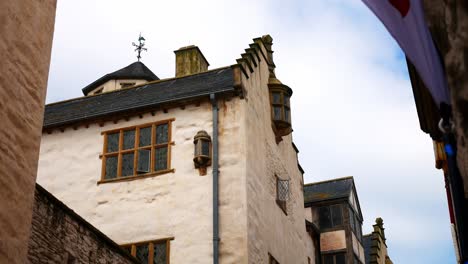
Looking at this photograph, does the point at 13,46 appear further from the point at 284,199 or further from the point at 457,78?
the point at 284,199

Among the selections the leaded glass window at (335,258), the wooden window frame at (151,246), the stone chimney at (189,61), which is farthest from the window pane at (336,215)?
the wooden window frame at (151,246)

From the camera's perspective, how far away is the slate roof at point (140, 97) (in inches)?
826

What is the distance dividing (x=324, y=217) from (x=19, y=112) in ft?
69.2

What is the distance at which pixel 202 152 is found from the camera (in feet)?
64.6

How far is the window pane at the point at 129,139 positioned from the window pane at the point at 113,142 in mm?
296

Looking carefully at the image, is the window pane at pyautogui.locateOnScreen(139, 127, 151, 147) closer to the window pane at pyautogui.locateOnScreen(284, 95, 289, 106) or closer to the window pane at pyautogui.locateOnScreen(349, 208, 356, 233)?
the window pane at pyautogui.locateOnScreen(284, 95, 289, 106)

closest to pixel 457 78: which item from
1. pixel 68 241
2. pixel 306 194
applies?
pixel 68 241

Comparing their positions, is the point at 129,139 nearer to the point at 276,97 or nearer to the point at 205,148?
the point at 205,148

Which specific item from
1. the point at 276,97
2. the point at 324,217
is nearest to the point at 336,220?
the point at 324,217

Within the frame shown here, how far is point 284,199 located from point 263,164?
1813mm

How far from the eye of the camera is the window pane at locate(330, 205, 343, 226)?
2984cm

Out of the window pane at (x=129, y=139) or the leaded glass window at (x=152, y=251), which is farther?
the window pane at (x=129, y=139)

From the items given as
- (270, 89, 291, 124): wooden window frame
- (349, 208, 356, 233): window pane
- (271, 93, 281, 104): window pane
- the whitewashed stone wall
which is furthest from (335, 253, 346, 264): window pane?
the whitewashed stone wall

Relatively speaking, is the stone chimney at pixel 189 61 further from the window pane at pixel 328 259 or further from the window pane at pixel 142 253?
the window pane at pixel 328 259
